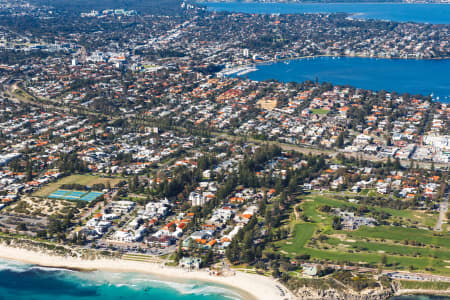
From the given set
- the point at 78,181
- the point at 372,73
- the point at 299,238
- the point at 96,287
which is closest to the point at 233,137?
the point at 78,181

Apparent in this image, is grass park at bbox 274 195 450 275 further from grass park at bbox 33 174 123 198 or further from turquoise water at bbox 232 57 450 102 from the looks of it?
turquoise water at bbox 232 57 450 102

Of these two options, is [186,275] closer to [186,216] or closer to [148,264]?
[148,264]

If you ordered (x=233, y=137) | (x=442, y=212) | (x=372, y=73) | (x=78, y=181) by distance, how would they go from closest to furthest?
(x=442, y=212) → (x=78, y=181) → (x=233, y=137) → (x=372, y=73)

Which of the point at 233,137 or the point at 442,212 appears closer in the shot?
the point at 442,212

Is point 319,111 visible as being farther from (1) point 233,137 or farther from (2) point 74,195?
(2) point 74,195

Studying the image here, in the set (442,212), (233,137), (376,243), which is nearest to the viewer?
(376,243)

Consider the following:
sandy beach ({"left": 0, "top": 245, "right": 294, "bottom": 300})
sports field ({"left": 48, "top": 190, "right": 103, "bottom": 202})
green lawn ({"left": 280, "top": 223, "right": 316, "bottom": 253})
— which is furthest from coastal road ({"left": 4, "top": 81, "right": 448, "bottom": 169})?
sandy beach ({"left": 0, "top": 245, "right": 294, "bottom": 300})

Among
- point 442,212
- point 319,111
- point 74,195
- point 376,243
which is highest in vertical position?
point 319,111
